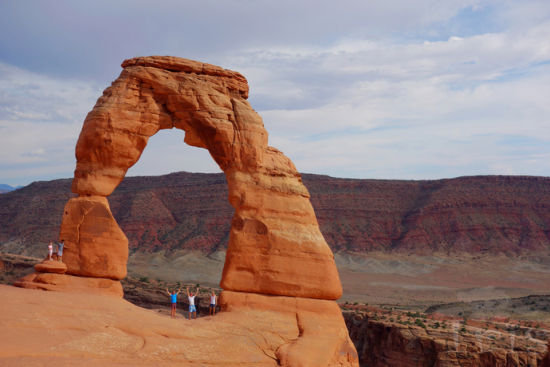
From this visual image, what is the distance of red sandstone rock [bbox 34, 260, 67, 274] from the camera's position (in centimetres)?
1503

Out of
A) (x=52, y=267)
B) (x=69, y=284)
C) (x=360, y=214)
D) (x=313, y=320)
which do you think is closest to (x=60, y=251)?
(x=52, y=267)

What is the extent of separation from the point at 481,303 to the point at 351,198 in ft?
153

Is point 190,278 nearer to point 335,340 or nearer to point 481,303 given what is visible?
point 481,303

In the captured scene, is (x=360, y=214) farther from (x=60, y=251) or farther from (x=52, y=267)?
(x=52, y=267)

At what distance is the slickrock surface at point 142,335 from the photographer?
10.8m

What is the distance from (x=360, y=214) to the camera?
8462 cm

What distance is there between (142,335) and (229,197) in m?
5.33

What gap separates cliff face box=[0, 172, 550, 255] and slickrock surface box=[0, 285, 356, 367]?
2409 inches

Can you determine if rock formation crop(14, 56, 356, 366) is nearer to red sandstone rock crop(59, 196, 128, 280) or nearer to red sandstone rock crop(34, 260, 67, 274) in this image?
red sandstone rock crop(59, 196, 128, 280)

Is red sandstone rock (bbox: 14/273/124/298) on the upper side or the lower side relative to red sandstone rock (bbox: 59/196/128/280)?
lower

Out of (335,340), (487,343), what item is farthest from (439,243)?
(335,340)

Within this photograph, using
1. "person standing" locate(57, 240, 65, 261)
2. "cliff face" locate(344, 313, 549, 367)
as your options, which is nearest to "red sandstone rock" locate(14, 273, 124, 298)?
"person standing" locate(57, 240, 65, 261)

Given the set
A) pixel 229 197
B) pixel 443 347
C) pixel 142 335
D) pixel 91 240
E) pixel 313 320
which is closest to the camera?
pixel 142 335

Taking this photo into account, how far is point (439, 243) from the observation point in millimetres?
80250
